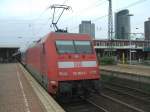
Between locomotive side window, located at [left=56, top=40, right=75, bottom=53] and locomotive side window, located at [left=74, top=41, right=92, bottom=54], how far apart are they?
0.74 ft

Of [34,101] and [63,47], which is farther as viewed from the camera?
[63,47]

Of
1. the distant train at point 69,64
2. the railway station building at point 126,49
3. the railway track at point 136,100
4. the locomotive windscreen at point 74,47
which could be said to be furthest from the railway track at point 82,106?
the railway station building at point 126,49

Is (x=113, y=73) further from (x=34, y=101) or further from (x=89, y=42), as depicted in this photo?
(x=34, y=101)

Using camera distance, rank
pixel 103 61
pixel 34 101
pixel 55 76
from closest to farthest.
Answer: pixel 34 101
pixel 55 76
pixel 103 61

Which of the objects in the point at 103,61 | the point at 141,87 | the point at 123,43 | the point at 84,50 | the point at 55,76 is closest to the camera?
the point at 55,76

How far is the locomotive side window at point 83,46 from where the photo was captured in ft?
52.5

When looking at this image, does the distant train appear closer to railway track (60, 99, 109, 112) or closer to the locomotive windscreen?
the locomotive windscreen

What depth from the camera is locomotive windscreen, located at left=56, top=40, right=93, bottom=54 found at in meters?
15.7

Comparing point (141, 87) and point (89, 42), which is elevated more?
point (89, 42)

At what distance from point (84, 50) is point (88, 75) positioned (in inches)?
47.6

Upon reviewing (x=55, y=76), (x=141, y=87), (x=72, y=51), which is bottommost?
(x=141, y=87)

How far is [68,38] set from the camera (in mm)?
16109

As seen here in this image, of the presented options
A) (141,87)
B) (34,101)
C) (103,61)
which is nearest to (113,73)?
(141,87)

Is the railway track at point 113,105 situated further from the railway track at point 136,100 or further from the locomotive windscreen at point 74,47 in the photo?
the locomotive windscreen at point 74,47
